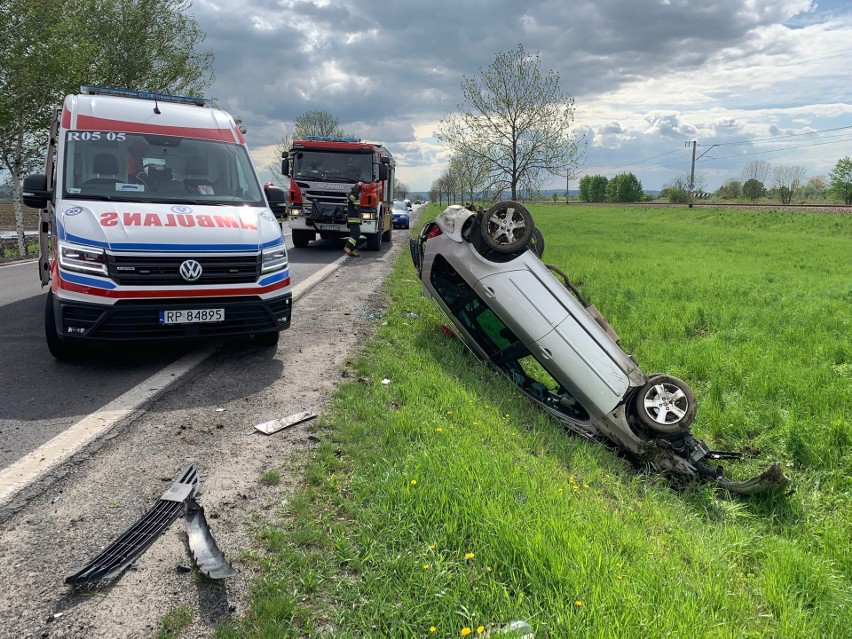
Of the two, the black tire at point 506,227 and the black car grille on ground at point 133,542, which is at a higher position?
the black tire at point 506,227

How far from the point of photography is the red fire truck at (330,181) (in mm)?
14656

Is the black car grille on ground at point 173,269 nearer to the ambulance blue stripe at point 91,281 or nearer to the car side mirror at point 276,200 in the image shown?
the ambulance blue stripe at point 91,281

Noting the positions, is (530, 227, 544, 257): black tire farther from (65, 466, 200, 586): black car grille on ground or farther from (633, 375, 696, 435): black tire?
(65, 466, 200, 586): black car grille on ground

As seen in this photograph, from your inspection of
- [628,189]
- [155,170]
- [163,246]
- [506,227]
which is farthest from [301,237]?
[628,189]

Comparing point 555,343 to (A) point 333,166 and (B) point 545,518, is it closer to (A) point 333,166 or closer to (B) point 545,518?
(B) point 545,518

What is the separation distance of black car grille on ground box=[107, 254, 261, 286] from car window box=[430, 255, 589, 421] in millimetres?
1808

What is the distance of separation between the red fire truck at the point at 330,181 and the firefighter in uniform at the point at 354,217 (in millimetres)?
412

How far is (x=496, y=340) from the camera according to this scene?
17.7 ft

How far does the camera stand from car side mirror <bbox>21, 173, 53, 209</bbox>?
528 cm

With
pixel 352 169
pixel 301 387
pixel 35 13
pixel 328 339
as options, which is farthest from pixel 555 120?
pixel 301 387

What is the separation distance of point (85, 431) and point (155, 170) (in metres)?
2.97

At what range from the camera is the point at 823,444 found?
392cm

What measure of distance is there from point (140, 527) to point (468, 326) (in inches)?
133

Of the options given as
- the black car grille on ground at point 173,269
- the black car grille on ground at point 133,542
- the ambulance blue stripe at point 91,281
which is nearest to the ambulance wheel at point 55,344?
the ambulance blue stripe at point 91,281
